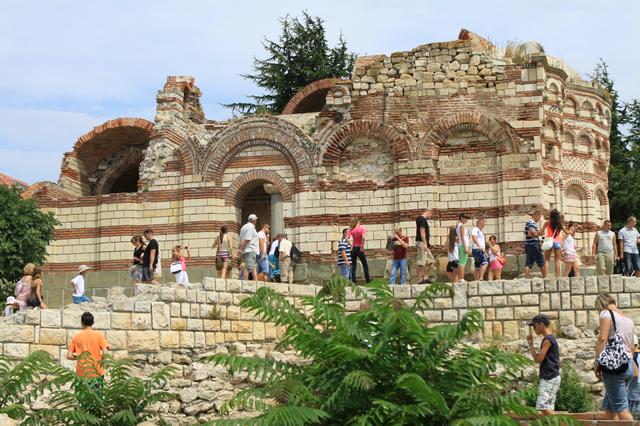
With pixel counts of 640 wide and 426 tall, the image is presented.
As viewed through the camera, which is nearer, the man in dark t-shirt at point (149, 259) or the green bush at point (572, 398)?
the green bush at point (572, 398)

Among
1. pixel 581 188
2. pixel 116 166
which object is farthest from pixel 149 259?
pixel 581 188

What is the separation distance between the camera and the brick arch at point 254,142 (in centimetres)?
2330

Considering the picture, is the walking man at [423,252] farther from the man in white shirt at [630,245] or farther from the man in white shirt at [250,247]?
the man in white shirt at [630,245]

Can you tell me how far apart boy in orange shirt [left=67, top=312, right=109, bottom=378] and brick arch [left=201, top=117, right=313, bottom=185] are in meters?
11.5

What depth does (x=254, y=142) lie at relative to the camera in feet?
77.7

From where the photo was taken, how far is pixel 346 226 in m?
22.6

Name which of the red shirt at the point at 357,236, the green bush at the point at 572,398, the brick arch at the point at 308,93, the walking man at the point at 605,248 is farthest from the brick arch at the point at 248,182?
the green bush at the point at 572,398

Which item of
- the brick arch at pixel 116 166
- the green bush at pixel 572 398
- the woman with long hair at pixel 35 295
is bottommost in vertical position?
the green bush at pixel 572 398

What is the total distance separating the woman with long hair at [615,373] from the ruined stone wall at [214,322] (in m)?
2.79

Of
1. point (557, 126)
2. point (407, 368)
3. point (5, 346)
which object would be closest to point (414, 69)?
point (557, 126)

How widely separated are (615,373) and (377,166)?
1264 centimetres

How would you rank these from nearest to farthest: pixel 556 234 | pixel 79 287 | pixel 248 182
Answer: pixel 79 287 < pixel 556 234 < pixel 248 182

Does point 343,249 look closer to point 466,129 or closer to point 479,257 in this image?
point 479,257

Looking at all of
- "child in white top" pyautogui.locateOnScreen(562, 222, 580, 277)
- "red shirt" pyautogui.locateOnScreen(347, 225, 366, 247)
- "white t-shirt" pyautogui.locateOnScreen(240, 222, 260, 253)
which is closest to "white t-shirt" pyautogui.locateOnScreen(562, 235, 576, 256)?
"child in white top" pyautogui.locateOnScreen(562, 222, 580, 277)
